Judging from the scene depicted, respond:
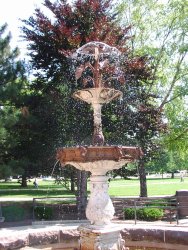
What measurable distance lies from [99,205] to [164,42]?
15.0 m

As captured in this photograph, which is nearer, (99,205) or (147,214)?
(99,205)

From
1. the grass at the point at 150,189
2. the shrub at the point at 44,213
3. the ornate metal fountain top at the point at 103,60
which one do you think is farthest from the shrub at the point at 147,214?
the grass at the point at 150,189

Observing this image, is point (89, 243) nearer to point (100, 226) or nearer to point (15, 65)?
point (100, 226)

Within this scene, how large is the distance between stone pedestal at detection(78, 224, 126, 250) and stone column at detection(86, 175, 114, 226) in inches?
6.0

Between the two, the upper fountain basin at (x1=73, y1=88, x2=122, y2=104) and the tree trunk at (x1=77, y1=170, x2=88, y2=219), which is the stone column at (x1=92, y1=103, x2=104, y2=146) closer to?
the upper fountain basin at (x1=73, y1=88, x2=122, y2=104)

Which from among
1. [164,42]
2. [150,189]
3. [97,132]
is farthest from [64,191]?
[97,132]

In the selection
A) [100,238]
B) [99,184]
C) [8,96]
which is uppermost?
[8,96]

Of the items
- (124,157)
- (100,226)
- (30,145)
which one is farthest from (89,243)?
(30,145)

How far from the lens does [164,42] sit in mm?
20969

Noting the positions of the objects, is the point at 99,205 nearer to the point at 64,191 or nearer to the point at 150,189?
the point at 64,191

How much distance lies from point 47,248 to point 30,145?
24.4ft

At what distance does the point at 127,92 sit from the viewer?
16375mm

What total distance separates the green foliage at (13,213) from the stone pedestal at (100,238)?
26.3 ft

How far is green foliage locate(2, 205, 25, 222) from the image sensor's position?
15339 mm
